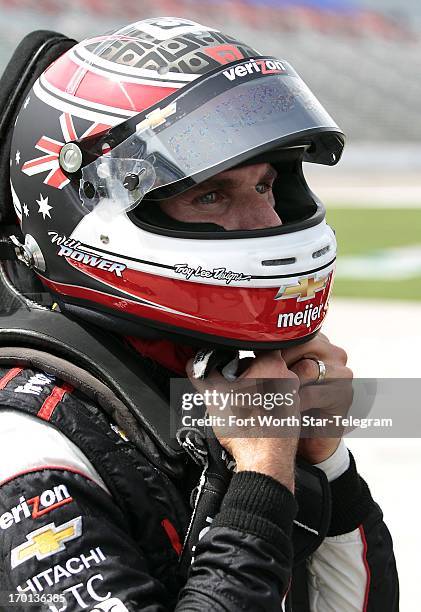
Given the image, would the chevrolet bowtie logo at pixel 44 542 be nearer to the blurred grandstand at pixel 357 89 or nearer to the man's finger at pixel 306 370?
the man's finger at pixel 306 370

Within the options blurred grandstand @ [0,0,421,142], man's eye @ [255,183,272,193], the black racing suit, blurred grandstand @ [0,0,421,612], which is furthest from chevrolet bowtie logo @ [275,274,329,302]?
blurred grandstand @ [0,0,421,142]

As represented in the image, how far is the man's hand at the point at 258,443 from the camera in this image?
1619mm

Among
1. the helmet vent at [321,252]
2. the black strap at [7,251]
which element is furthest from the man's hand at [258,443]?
the black strap at [7,251]

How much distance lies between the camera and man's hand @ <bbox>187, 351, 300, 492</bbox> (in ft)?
5.31

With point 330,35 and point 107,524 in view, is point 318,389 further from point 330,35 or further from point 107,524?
point 330,35

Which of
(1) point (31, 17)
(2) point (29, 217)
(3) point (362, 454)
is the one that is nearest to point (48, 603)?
(2) point (29, 217)

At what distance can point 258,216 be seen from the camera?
6.32 feet

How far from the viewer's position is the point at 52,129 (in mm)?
1904

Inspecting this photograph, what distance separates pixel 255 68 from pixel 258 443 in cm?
77

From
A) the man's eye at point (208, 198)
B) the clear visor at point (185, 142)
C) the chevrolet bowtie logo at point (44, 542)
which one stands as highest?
the clear visor at point (185, 142)

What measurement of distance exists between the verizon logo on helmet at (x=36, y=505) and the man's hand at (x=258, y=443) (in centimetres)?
30

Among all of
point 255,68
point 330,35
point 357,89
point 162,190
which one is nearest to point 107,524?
point 162,190

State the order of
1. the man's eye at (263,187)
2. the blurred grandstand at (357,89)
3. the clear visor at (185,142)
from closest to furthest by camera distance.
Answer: the clear visor at (185,142), the man's eye at (263,187), the blurred grandstand at (357,89)

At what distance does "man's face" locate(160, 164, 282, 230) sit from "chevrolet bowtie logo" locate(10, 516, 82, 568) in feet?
2.19
